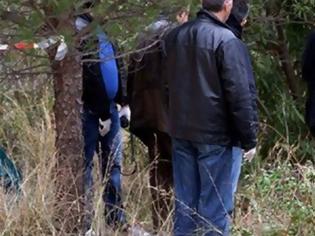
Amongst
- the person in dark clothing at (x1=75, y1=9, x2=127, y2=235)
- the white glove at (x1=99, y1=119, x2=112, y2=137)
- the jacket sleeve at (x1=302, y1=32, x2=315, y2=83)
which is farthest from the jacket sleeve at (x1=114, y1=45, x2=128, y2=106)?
the jacket sleeve at (x1=302, y1=32, x2=315, y2=83)

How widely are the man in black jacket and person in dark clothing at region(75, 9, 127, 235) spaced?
0.46 metres

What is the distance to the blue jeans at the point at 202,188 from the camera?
15.9ft

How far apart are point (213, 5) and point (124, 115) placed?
1269 mm

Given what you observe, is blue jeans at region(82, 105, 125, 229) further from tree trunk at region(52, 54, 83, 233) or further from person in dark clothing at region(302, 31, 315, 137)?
person in dark clothing at region(302, 31, 315, 137)

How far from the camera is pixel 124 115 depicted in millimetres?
5836

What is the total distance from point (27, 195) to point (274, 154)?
2355 millimetres

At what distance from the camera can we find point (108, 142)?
231 inches

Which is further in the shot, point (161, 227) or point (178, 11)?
point (161, 227)

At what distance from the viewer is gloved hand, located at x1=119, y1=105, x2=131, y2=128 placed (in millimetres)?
5773

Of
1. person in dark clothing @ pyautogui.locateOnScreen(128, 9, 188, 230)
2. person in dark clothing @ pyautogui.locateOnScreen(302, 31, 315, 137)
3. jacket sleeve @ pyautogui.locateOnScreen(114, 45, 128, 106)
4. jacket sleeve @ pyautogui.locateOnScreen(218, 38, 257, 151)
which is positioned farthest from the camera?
jacket sleeve @ pyautogui.locateOnScreen(114, 45, 128, 106)

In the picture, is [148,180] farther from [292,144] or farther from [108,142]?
[292,144]

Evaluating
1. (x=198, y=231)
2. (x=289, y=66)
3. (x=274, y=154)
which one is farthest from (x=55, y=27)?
(x=289, y=66)

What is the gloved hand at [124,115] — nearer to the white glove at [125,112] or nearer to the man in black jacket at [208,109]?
the white glove at [125,112]

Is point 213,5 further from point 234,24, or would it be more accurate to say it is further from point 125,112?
point 125,112
